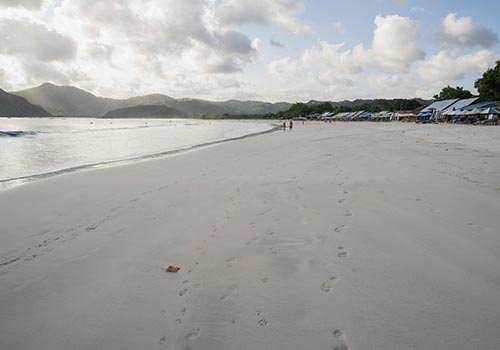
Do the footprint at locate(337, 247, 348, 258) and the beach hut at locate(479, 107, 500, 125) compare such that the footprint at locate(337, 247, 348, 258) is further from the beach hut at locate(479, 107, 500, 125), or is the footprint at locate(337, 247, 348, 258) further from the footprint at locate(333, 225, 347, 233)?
the beach hut at locate(479, 107, 500, 125)

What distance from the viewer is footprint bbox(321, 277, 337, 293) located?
9.09 ft

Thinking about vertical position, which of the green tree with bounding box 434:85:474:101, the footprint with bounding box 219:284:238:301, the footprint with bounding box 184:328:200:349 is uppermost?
the green tree with bounding box 434:85:474:101

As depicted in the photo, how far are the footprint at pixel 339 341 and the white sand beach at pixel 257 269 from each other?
0.01m

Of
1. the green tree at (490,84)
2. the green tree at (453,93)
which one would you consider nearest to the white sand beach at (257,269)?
the green tree at (490,84)

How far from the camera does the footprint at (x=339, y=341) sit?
6.80 feet

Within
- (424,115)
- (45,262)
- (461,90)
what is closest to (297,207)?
(45,262)

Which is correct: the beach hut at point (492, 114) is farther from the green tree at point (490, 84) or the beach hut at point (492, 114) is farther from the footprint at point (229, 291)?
the footprint at point (229, 291)

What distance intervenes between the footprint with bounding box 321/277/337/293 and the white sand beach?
19mm

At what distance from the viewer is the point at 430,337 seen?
83.0 inches

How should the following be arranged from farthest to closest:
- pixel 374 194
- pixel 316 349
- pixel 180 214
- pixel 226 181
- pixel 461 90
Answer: pixel 461 90, pixel 226 181, pixel 374 194, pixel 180 214, pixel 316 349

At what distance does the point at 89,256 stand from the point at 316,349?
326 centimetres

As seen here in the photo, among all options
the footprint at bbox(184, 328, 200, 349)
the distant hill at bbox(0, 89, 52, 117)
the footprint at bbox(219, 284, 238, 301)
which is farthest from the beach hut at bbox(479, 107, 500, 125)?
the distant hill at bbox(0, 89, 52, 117)

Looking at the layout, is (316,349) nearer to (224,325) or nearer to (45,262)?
(224,325)

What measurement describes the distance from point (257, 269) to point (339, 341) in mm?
1280
